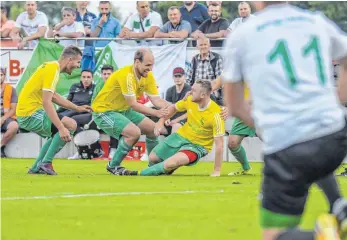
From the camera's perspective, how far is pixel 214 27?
20.4 m

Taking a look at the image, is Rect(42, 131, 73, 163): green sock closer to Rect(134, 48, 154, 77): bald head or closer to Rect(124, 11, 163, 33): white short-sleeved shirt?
Rect(134, 48, 154, 77): bald head

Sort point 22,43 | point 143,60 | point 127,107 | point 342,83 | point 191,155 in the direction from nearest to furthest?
point 342,83
point 191,155
point 143,60
point 127,107
point 22,43

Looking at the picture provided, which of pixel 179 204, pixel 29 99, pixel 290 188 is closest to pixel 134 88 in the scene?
pixel 29 99

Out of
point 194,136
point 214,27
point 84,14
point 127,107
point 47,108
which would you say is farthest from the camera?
point 84,14

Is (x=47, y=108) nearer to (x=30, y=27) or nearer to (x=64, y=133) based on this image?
(x=64, y=133)

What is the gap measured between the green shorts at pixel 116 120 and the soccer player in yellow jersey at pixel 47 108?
18.8 inches

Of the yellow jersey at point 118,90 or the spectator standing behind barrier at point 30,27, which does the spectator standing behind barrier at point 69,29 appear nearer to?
the spectator standing behind barrier at point 30,27

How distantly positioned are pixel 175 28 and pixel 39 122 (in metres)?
6.78

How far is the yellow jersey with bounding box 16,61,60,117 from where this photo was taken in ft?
46.5

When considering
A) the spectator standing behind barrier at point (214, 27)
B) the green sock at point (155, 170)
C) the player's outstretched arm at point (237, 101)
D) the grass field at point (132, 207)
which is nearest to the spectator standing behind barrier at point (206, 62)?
the spectator standing behind barrier at point (214, 27)

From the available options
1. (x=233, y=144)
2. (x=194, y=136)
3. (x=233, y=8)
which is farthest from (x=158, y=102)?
(x=233, y=8)

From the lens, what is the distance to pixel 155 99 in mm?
15406

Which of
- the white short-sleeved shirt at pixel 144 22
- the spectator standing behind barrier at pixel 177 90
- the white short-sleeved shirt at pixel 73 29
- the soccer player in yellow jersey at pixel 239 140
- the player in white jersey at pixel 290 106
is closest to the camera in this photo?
the player in white jersey at pixel 290 106

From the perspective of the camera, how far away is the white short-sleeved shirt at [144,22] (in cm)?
2097
